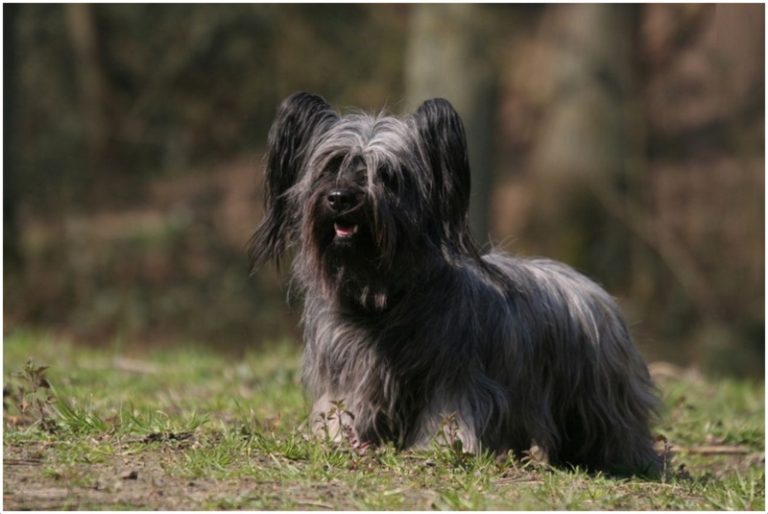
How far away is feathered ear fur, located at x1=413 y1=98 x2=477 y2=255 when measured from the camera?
5844mm

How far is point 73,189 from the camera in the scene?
19.4 meters

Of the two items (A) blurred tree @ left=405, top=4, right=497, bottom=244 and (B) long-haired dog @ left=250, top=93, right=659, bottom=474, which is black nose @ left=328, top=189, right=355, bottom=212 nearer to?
(B) long-haired dog @ left=250, top=93, right=659, bottom=474

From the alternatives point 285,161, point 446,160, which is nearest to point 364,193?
point 446,160

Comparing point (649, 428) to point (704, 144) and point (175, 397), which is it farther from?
point (704, 144)

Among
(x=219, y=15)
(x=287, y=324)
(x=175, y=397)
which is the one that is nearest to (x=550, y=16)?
(x=219, y=15)

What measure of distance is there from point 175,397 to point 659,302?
10.0 metres

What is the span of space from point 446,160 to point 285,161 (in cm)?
81

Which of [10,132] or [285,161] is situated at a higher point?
[285,161]

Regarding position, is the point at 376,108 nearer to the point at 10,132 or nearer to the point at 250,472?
the point at 10,132

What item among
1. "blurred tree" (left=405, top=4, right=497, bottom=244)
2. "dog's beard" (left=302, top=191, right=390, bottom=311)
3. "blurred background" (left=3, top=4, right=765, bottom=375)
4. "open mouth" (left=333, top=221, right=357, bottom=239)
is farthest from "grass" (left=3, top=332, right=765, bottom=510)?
"blurred background" (left=3, top=4, right=765, bottom=375)

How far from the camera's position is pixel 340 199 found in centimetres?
551

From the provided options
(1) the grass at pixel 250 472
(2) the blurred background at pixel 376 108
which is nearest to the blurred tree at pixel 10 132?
(2) the blurred background at pixel 376 108

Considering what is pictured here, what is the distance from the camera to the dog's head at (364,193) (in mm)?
5609

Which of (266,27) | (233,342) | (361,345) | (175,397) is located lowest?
(233,342)
